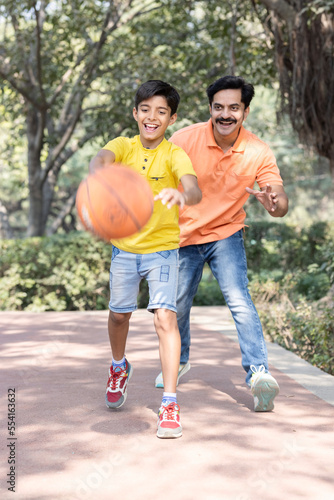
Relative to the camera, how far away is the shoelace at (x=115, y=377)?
3922 millimetres

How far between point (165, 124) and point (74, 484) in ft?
6.58

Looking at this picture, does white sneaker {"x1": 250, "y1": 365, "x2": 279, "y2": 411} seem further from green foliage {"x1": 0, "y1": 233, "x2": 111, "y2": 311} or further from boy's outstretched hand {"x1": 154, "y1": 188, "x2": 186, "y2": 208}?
green foliage {"x1": 0, "y1": 233, "x2": 111, "y2": 311}

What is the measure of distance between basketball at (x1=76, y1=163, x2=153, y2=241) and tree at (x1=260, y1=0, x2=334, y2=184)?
6.18m

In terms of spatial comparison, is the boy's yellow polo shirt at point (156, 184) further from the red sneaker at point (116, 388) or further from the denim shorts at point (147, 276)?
the red sneaker at point (116, 388)

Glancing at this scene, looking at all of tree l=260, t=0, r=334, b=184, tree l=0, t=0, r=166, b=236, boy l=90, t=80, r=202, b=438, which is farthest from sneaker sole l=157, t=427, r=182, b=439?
tree l=0, t=0, r=166, b=236

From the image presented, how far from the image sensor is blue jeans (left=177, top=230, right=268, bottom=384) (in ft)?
13.3

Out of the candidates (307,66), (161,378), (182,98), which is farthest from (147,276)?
(182,98)

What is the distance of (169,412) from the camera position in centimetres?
344

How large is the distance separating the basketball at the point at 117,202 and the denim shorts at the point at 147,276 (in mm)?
435

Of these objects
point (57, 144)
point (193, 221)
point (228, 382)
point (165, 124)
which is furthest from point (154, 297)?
point (57, 144)

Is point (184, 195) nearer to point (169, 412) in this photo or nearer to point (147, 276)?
point (147, 276)

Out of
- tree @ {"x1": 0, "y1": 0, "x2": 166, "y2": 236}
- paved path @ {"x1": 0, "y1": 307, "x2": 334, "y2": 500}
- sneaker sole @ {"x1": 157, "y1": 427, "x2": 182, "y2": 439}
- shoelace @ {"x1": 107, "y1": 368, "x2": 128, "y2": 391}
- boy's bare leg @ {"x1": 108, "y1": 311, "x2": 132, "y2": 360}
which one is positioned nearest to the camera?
paved path @ {"x1": 0, "y1": 307, "x2": 334, "y2": 500}

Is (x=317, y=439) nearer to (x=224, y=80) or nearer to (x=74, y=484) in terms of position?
(x=74, y=484)

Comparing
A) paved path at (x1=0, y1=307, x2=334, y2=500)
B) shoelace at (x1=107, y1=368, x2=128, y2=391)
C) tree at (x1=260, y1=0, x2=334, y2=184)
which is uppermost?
tree at (x1=260, y1=0, x2=334, y2=184)
